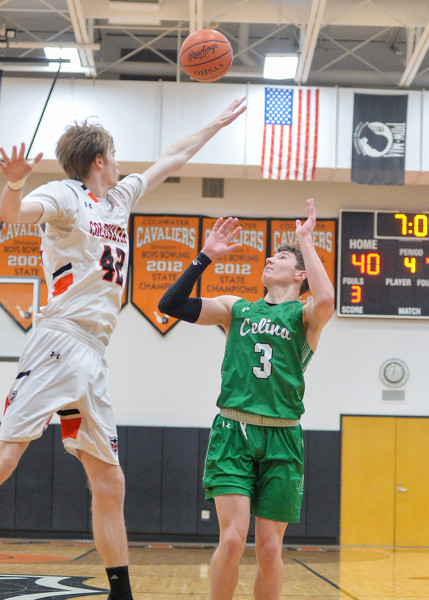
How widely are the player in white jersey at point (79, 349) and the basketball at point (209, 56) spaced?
354cm

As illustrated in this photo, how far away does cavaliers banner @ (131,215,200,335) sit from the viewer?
12531 millimetres

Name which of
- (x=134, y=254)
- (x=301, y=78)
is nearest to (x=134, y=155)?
(x=134, y=254)

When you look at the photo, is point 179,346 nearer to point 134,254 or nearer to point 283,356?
point 134,254

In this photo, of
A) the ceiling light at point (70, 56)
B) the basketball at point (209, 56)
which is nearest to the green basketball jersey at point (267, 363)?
the basketball at point (209, 56)

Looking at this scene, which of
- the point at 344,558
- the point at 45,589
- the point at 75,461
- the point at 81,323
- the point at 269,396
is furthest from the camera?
the point at 75,461

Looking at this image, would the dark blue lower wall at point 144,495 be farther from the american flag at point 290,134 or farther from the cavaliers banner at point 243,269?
the american flag at point 290,134

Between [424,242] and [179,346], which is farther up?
[424,242]

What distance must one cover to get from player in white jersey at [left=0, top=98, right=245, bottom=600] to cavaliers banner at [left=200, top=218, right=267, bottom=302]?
9067 millimetres

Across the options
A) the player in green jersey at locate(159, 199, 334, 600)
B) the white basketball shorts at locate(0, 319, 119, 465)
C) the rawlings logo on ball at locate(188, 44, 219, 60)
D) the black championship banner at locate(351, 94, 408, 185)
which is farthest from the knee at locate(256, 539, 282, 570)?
the black championship banner at locate(351, 94, 408, 185)

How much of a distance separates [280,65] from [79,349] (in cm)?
867

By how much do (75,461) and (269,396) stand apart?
344 inches

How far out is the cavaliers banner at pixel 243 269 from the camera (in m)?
12.6

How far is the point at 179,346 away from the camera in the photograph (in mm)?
12562

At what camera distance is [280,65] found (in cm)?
1087
